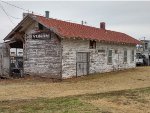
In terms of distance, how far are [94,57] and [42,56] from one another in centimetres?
491

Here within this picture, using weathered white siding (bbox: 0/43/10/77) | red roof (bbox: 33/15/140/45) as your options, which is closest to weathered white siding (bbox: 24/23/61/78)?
red roof (bbox: 33/15/140/45)

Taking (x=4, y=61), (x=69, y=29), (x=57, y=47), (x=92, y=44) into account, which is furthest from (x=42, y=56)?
(x=92, y=44)

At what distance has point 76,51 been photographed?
25.9 m

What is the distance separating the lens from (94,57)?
2808 centimetres

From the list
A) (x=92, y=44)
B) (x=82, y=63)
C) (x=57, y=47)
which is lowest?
(x=82, y=63)

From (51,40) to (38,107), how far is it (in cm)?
1232

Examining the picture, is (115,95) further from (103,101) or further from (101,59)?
(101,59)

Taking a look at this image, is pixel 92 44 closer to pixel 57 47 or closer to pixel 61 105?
pixel 57 47

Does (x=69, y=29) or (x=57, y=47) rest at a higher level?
(x=69, y=29)

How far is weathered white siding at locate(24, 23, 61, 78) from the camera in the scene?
79.8ft

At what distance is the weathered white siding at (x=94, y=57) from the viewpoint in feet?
80.7

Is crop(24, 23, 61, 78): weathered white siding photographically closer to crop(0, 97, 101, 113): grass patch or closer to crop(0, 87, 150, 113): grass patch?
crop(0, 87, 150, 113): grass patch

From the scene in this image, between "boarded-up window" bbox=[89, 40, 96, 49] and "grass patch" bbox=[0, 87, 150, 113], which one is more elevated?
"boarded-up window" bbox=[89, 40, 96, 49]

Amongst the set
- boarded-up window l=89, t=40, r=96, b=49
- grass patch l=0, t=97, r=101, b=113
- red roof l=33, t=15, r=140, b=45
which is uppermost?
red roof l=33, t=15, r=140, b=45
